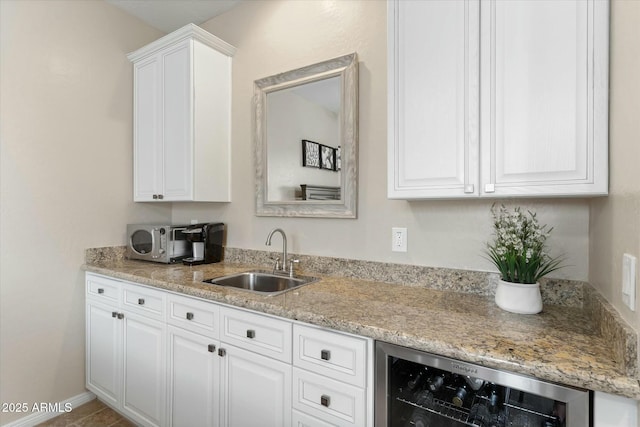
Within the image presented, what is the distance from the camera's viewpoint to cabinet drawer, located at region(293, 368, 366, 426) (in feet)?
3.66

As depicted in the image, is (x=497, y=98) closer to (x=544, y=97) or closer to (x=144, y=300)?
(x=544, y=97)

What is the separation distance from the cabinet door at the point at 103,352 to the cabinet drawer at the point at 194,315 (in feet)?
1.91

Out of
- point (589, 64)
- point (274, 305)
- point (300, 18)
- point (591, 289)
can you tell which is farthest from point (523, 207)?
point (300, 18)

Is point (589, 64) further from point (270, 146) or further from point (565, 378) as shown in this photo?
point (270, 146)

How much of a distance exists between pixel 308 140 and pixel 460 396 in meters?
1.50

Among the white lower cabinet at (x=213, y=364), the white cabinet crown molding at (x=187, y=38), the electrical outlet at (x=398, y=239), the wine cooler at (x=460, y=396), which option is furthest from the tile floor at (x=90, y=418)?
the white cabinet crown molding at (x=187, y=38)

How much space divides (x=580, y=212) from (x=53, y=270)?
295cm

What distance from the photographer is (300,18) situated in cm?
206

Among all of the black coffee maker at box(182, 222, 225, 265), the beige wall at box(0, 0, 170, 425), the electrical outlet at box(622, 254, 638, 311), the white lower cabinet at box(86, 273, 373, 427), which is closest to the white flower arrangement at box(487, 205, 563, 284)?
the electrical outlet at box(622, 254, 638, 311)

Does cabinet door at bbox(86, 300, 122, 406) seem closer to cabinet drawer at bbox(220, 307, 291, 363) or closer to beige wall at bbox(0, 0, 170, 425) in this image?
beige wall at bbox(0, 0, 170, 425)

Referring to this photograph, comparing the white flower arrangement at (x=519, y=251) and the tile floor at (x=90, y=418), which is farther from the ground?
the white flower arrangement at (x=519, y=251)

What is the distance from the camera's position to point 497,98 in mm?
1196

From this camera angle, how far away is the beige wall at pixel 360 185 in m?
1.51

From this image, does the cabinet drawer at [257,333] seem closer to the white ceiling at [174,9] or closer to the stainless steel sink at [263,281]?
the stainless steel sink at [263,281]
